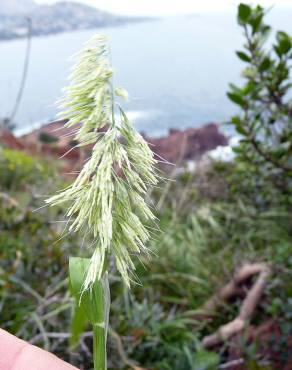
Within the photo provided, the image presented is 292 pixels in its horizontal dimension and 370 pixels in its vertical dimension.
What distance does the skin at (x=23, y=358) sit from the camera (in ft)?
2.03

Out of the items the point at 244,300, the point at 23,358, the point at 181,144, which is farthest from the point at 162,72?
the point at 23,358

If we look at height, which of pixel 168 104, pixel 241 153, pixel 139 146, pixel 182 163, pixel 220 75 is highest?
pixel 139 146

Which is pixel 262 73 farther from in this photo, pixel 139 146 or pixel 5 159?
pixel 5 159

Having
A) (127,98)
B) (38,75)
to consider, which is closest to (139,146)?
(127,98)

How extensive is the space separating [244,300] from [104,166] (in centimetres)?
168

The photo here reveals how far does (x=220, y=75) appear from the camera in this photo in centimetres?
333

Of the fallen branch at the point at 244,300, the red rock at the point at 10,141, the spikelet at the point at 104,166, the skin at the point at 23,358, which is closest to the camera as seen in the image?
the spikelet at the point at 104,166

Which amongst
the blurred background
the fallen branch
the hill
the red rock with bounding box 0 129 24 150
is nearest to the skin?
the blurred background

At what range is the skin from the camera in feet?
2.03

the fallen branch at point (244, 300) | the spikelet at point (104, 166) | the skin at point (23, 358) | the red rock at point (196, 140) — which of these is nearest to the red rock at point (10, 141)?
the red rock at point (196, 140)

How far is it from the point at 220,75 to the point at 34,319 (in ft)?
7.36

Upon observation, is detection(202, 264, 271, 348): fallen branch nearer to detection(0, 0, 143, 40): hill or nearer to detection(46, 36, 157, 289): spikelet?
detection(46, 36, 157, 289): spikelet

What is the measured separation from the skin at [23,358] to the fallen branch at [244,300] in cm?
117

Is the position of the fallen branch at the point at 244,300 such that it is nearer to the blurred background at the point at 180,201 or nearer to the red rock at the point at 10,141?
the blurred background at the point at 180,201
